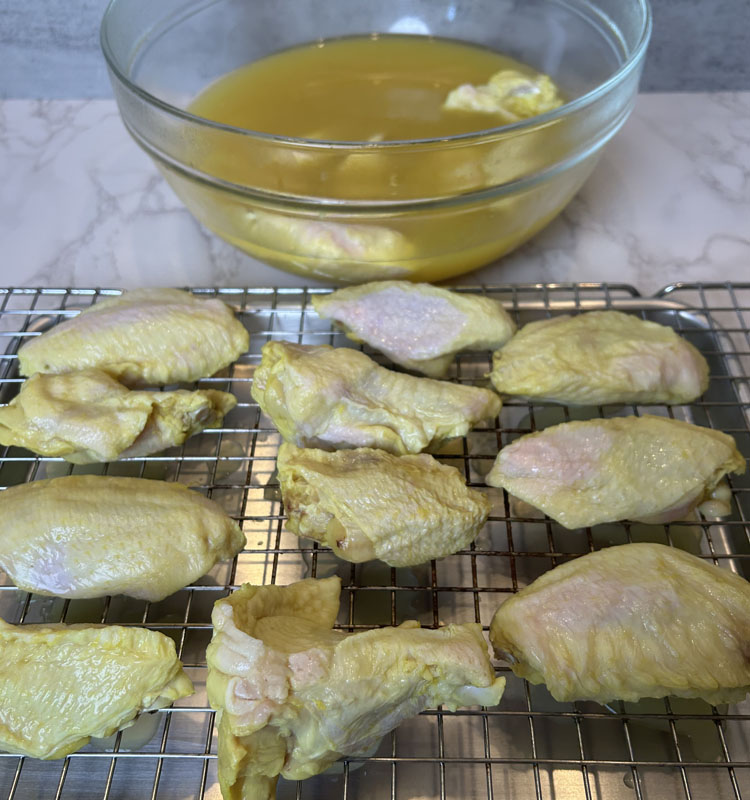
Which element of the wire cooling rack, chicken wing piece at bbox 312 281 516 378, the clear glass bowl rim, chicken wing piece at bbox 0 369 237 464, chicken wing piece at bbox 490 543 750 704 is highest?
the clear glass bowl rim

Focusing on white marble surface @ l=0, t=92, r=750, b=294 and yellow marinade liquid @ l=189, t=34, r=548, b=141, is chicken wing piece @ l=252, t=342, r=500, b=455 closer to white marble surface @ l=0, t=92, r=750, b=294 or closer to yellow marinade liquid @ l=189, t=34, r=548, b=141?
white marble surface @ l=0, t=92, r=750, b=294

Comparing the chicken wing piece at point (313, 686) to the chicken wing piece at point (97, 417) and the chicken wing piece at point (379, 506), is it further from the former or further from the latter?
the chicken wing piece at point (97, 417)

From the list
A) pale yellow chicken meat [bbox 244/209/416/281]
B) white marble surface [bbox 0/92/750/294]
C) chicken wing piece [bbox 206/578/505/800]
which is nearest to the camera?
chicken wing piece [bbox 206/578/505/800]

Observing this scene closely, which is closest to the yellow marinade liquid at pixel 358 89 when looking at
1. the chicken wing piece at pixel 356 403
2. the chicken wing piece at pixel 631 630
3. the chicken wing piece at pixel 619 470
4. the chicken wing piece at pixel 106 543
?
the chicken wing piece at pixel 356 403

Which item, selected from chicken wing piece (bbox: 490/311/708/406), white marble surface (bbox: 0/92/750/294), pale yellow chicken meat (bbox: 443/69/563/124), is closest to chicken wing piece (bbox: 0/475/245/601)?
chicken wing piece (bbox: 490/311/708/406)

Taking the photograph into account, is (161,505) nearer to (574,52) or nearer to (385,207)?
(385,207)

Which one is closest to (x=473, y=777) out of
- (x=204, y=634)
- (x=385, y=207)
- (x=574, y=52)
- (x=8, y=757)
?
(x=204, y=634)

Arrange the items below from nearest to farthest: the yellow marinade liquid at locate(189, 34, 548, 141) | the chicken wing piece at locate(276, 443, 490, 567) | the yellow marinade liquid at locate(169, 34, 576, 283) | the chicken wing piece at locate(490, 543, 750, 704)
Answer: the chicken wing piece at locate(490, 543, 750, 704)
the chicken wing piece at locate(276, 443, 490, 567)
the yellow marinade liquid at locate(169, 34, 576, 283)
the yellow marinade liquid at locate(189, 34, 548, 141)
